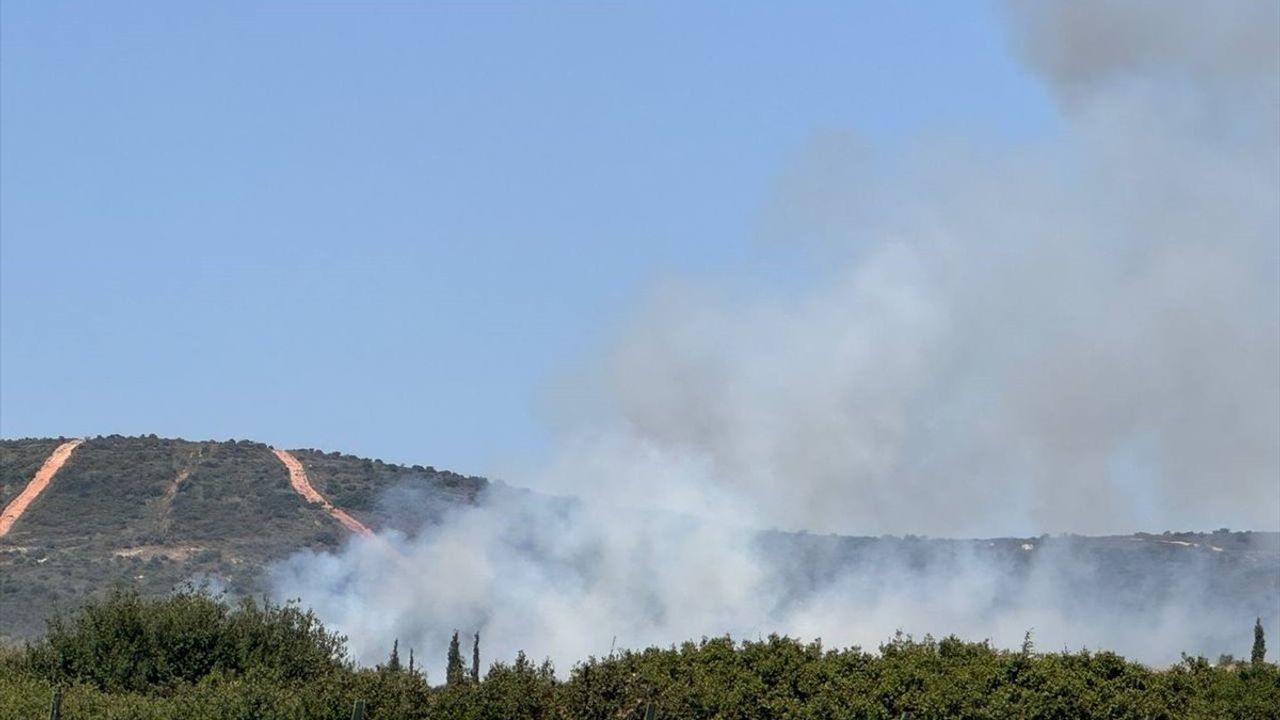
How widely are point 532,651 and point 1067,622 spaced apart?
33.9 m

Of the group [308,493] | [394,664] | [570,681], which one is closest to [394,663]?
[394,664]

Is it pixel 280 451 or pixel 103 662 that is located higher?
pixel 280 451

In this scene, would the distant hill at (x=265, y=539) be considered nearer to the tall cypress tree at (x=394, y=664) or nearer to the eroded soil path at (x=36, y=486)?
the eroded soil path at (x=36, y=486)

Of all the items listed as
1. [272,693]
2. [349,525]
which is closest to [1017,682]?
[272,693]

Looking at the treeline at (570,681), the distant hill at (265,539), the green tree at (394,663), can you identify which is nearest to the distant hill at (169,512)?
the distant hill at (265,539)

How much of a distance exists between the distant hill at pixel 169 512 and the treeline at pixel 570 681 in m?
66.3

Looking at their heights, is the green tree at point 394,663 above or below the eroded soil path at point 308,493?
below

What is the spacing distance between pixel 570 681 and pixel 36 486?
117209mm

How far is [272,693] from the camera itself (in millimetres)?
41938

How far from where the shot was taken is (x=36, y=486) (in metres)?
154

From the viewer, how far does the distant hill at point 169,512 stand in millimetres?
130250

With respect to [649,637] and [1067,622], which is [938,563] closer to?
[1067,622]

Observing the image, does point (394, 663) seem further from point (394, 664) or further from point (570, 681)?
point (570, 681)

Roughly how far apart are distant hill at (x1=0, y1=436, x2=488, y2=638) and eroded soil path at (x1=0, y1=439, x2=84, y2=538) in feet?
1.47
